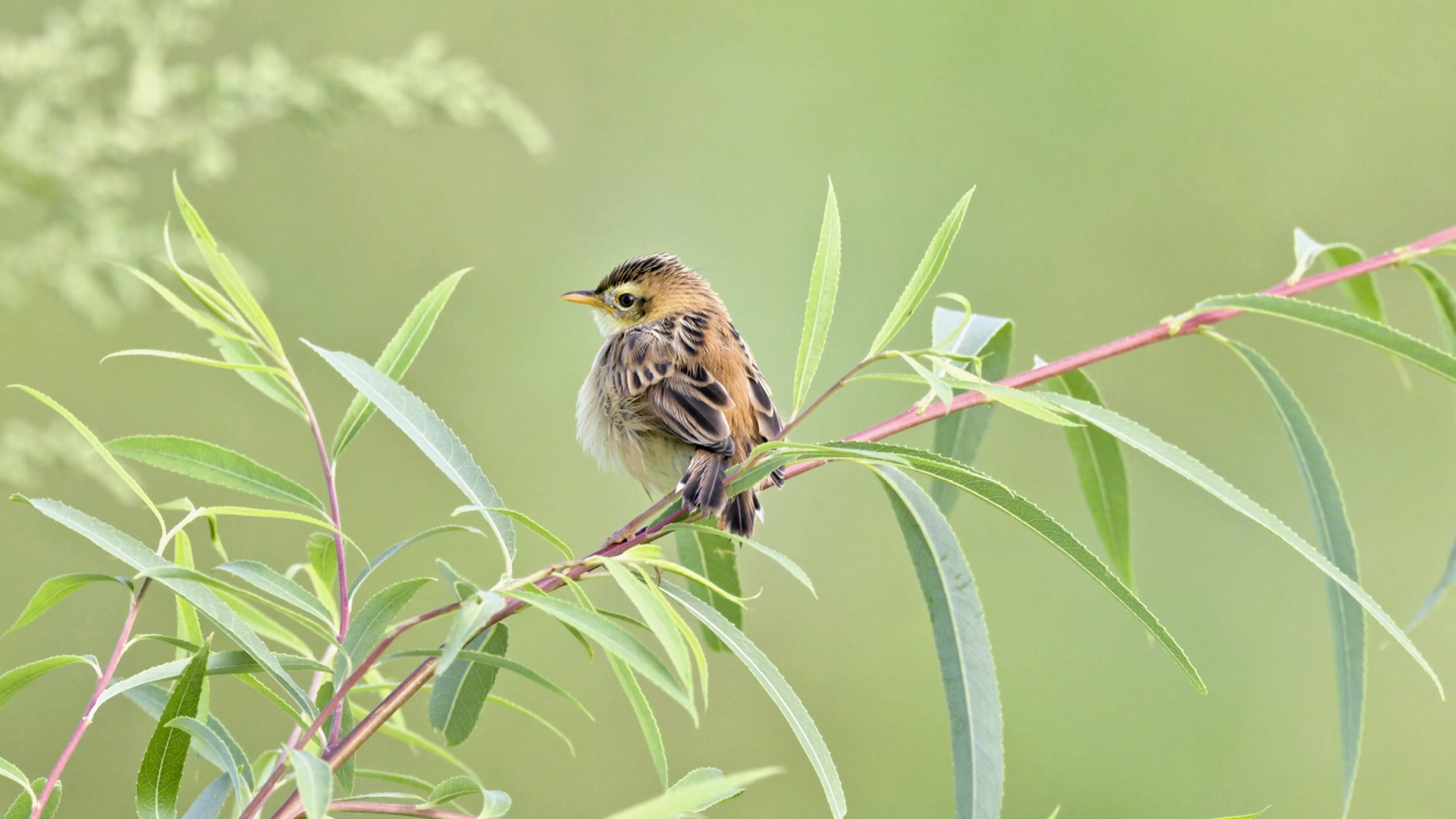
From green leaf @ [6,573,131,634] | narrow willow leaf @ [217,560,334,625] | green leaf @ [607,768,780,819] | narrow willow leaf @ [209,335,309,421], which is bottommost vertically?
green leaf @ [607,768,780,819]

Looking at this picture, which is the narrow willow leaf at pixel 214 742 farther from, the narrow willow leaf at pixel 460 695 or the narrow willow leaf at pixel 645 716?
the narrow willow leaf at pixel 645 716

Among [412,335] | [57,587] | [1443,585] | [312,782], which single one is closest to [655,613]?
[312,782]

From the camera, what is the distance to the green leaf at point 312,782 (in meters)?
0.92

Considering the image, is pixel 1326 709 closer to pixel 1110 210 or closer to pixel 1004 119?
pixel 1110 210

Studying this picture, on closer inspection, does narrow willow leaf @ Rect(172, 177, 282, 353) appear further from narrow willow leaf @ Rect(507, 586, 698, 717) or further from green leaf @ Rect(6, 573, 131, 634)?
narrow willow leaf @ Rect(507, 586, 698, 717)

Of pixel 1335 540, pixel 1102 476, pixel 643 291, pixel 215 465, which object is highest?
pixel 643 291

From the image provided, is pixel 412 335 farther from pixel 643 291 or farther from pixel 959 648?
pixel 643 291

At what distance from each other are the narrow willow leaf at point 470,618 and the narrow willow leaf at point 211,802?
0.34 m

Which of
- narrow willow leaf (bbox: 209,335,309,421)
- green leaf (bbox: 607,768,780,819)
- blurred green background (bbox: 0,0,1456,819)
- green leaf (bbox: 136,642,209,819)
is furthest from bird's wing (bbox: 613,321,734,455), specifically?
blurred green background (bbox: 0,0,1456,819)

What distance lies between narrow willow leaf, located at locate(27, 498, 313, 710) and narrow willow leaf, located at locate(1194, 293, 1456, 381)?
1.18 m

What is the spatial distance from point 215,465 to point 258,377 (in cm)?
21

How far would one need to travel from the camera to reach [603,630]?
1.03 metres

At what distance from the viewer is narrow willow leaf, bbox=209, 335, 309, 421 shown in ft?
4.97

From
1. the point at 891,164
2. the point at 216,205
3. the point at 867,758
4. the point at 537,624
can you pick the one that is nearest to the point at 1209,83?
the point at 891,164
